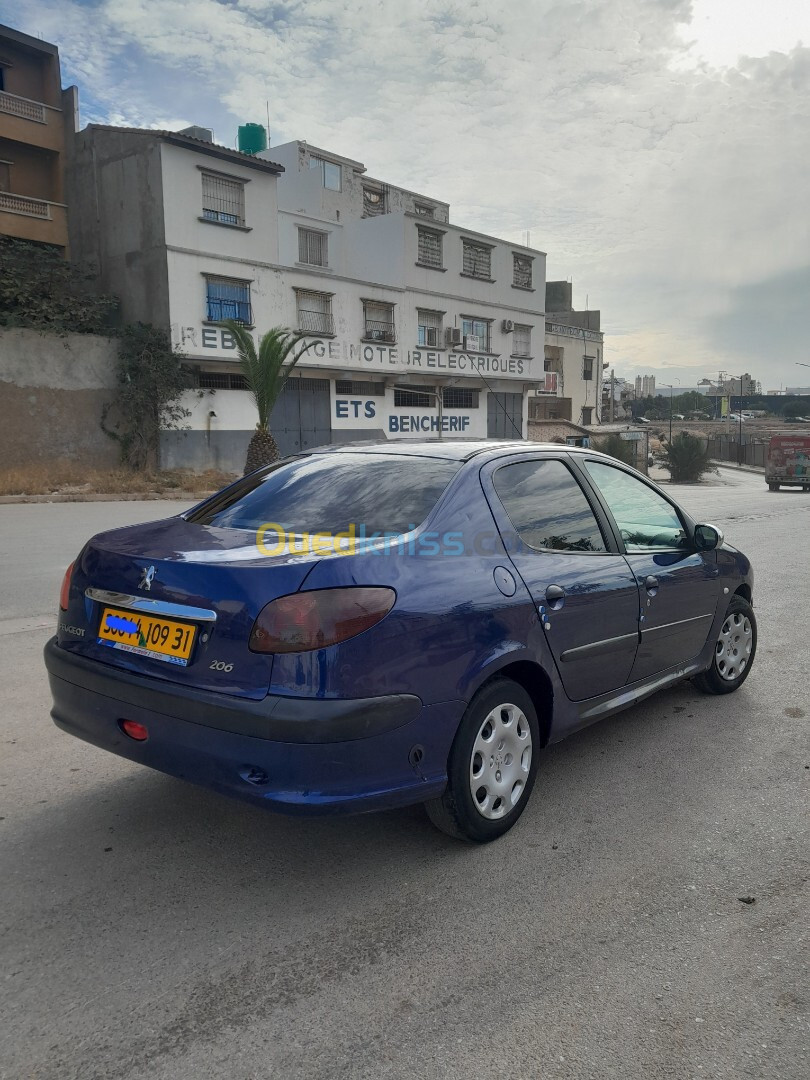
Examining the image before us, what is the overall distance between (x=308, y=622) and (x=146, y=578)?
27.6 inches

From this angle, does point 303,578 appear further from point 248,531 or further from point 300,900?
point 300,900

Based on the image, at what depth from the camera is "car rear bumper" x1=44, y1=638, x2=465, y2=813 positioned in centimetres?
258

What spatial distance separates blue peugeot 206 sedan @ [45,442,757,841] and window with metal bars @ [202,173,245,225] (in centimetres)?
2430

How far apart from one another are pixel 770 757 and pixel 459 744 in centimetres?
203

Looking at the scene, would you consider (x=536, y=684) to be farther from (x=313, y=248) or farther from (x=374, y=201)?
(x=374, y=201)

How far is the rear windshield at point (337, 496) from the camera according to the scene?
3.24 meters

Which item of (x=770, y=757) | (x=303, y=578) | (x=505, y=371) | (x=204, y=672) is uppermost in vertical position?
(x=505, y=371)

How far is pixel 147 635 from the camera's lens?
2895 millimetres

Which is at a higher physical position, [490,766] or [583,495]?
[583,495]

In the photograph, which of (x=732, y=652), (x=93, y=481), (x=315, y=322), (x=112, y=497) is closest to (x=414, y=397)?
(x=315, y=322)

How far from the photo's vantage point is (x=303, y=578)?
8.76 feet

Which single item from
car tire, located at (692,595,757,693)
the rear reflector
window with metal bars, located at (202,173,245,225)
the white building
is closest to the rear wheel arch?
the rear reflector

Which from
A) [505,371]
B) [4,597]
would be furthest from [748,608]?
[505,371]

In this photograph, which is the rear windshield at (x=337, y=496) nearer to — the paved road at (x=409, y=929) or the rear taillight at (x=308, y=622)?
the rear taillight at (x=308, y=622)
